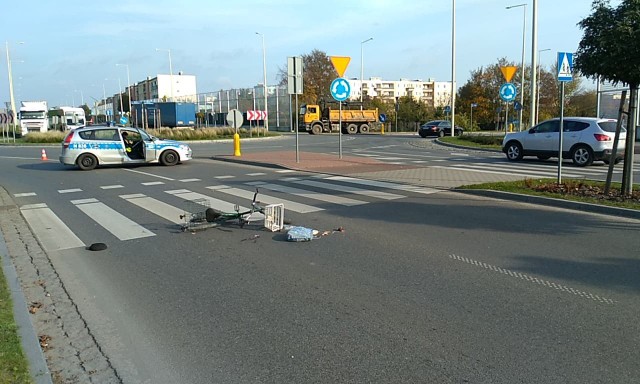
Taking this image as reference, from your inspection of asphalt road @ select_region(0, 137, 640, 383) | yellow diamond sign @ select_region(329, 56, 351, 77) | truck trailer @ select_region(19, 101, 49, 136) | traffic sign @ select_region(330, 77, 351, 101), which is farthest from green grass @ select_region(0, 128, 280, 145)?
asphalt road @ select_region(0, 137, 640, 383)

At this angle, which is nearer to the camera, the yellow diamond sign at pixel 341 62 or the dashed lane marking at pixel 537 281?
the dashed lane marking at pixel 537 281

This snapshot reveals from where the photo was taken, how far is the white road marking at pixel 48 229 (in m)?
7.52

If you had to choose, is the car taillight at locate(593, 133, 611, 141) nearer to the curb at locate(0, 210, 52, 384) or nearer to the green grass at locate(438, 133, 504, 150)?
the green grass at locate(438, 133, 504, 150)

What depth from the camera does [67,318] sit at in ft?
15.5

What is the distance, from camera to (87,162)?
60.3 feet

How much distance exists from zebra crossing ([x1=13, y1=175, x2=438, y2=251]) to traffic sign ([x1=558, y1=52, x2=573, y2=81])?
365 centimetres

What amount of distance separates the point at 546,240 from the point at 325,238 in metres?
3.14

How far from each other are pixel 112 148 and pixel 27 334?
1571cm

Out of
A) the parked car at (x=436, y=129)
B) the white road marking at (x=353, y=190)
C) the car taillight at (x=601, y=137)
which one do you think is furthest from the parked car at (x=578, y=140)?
the parked car at (x=436, y=129)

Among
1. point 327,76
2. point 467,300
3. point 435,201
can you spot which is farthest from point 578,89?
point 467,300

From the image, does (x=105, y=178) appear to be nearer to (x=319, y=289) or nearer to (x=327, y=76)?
(x=319, y=289)

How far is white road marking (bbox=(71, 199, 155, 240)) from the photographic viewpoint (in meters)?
8.02

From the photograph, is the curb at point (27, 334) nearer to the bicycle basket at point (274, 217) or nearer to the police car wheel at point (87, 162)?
the bicycle basket at point (274, 217)

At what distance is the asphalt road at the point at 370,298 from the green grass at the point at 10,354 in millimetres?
354
